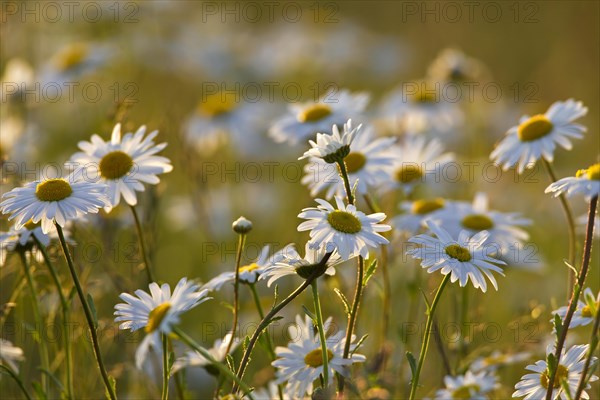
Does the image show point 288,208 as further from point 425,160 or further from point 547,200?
point 425,160

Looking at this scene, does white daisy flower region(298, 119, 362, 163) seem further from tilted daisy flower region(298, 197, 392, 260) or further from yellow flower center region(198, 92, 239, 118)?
yellow flower center region(198, 92, 239, 118)

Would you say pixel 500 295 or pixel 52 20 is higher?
pixel 52 20

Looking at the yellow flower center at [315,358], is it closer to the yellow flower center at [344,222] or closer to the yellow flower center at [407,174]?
the yellow flower center at [344,222]

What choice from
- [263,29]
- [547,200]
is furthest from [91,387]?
[263,29]

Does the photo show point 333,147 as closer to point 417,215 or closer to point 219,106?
point 417,215

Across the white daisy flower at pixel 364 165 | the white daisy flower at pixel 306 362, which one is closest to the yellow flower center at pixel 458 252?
the white daisy flower at pixel 306 362

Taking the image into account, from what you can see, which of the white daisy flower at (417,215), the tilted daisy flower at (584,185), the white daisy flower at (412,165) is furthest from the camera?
the white daisy flower at (412,165)

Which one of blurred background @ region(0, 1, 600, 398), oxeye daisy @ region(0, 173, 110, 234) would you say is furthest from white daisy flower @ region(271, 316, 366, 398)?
oxeye daisy @ region(0, 173, 110, 234)

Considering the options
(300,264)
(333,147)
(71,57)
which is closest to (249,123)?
(71,57)
